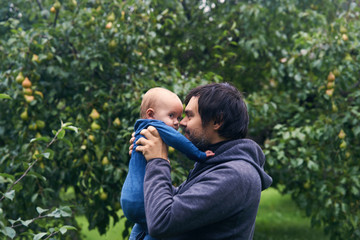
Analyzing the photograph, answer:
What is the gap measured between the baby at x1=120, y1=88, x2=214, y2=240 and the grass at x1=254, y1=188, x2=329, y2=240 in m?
4.89

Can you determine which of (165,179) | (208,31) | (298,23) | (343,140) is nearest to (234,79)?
(208,31)

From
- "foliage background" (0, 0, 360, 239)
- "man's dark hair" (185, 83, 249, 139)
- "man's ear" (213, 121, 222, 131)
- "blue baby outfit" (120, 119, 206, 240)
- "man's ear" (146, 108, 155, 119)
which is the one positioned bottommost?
"foliage background" (0, 0, 360, 239)

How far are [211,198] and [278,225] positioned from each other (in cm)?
819

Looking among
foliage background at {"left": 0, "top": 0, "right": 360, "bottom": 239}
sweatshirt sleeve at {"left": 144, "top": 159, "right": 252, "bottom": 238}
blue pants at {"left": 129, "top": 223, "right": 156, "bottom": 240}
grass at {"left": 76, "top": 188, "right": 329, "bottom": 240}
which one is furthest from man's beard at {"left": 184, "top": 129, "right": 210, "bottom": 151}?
grass at {"left": 76, "top": 188, "right": 329, "bottom": 240}

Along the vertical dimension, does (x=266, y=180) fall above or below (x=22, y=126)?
above

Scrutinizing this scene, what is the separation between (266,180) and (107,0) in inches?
126

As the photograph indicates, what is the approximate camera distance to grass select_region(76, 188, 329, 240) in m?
7.91

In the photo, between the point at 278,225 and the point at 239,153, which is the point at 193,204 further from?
the point at 278,225

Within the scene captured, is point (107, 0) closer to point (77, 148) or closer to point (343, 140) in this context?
point (77, 148)

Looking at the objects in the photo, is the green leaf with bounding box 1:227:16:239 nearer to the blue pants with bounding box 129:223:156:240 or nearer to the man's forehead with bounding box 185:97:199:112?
the blue pants with bounding box 129:223:156:240

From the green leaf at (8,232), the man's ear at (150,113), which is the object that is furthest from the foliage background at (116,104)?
the man's ear at (150,113)

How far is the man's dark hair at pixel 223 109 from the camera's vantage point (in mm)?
1560

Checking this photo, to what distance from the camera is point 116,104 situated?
3900mm

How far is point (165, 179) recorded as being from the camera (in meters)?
1.48
